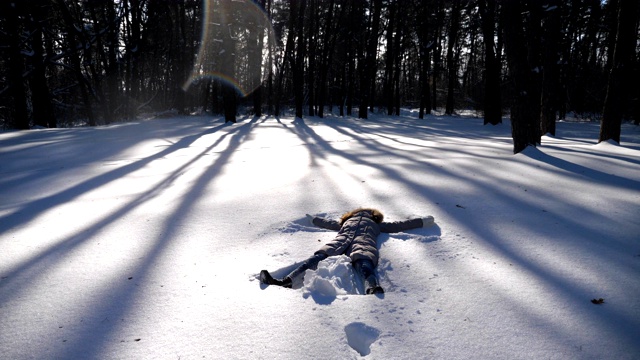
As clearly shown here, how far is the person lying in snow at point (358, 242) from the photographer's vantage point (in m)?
2.19

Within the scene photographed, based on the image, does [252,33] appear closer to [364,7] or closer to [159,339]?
[364,7]

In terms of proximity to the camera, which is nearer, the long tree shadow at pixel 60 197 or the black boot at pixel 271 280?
the black boot at pixel 271 280

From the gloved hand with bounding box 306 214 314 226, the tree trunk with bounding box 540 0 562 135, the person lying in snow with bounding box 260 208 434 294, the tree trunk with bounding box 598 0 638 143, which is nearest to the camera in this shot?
the person lying in snow with bounding box 260 208 434 294

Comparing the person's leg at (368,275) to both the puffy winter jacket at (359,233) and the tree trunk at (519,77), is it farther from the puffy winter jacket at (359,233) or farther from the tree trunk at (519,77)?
the tree trunk at (519,77)

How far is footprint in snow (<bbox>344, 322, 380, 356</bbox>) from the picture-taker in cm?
166

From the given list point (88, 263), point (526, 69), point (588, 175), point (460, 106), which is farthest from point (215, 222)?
point (460, 106)

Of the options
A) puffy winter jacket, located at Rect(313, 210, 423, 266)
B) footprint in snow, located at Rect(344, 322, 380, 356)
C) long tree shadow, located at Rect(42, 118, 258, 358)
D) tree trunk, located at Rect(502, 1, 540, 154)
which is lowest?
footprint in snow, located at Rect(344, 322, 380, 356)

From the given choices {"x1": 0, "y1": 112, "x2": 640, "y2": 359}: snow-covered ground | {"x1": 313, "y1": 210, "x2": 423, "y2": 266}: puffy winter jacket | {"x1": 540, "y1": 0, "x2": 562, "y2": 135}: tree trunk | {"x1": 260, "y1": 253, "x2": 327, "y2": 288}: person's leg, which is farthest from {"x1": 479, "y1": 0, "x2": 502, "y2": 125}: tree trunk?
{"x1": 260, "y1": 253, "x2": 327, "y2": 288}: person's leg

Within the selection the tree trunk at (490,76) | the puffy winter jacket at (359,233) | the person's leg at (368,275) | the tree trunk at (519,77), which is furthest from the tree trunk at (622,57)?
the tree trunk at (490,76)

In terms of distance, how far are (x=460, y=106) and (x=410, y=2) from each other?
39.7ft

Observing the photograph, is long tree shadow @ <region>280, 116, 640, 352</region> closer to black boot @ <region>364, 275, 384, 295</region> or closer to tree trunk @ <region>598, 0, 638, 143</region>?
black boot @ <region>364, 275, 384, 295</region>

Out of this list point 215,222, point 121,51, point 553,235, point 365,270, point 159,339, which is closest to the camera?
point 159,339

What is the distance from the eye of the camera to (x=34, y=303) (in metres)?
1.92

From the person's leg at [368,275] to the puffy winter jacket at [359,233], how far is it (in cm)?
4
